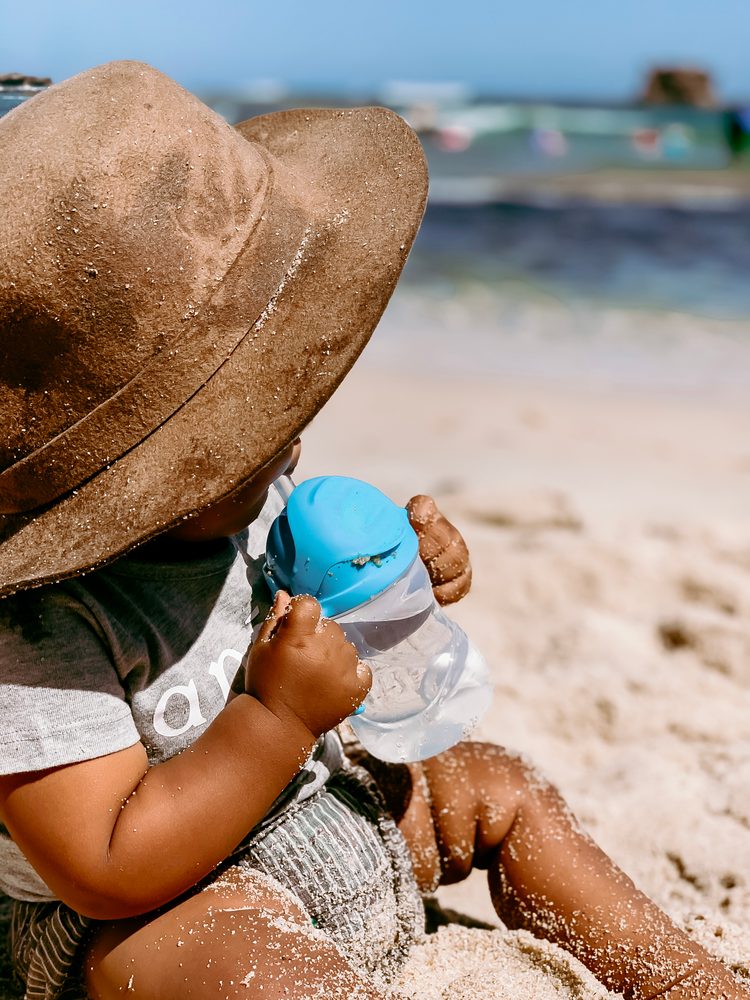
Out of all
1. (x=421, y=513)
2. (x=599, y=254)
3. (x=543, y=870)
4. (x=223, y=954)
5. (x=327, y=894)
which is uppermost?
(x=421, y=513)

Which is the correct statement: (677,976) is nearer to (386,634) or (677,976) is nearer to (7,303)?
(386,634)

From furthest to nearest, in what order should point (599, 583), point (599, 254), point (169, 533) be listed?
point (599, 254) < point (599, 583) < point (169, 533)

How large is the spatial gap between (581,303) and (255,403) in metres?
7.41

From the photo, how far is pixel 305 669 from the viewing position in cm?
140

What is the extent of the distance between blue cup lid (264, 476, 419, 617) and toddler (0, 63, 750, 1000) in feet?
0.26

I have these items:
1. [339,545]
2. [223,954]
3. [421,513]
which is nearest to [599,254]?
[421,513]

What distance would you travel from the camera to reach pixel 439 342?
287 inches

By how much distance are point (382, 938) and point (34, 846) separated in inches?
23.0

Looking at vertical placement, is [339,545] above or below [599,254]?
above

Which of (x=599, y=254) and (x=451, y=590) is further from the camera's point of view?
(x=599, y=254)

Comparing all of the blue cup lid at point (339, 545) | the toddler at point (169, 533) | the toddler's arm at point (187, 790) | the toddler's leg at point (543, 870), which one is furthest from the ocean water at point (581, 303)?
the toddler's arm at point (187, 790)

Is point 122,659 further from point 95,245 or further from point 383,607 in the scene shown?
point 95,245

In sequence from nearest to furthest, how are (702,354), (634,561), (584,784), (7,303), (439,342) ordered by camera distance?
(7,303), (584,784), (634,561), (702,354), (439,342)

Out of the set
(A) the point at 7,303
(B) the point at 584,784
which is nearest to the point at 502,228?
(B) the point at 584,784
